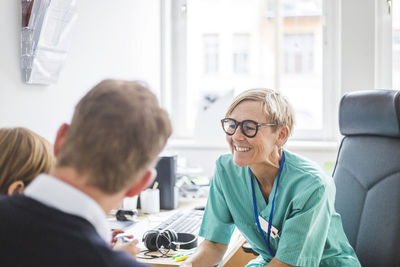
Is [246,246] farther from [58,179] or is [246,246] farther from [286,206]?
[58,179]

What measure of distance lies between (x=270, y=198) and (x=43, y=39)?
1003 mm

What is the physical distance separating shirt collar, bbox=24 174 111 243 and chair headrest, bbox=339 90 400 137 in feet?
4.40

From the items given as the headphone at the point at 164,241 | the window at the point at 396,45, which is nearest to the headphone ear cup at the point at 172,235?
the headphone at the point at 164,241

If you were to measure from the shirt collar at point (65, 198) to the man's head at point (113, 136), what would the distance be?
0.09 feet

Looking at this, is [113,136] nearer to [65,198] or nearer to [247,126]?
[65,198]

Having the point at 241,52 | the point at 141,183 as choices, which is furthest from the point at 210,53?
the point at 141,183

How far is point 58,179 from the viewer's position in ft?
2.33

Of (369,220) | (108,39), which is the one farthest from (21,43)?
(369,220)

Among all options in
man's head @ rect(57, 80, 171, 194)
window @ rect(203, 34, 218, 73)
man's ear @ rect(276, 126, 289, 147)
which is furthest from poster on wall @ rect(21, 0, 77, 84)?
window @ rect(203, 34, 218, 73)

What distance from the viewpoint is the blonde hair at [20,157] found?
1.04 m

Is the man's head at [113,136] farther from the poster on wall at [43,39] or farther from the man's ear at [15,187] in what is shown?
the poster on wall at [43,39]

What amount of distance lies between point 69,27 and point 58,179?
1.33 meters

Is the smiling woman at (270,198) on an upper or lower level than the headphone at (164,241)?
upper

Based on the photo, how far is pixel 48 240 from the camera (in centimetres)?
66
